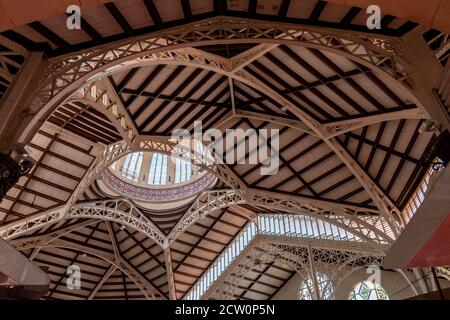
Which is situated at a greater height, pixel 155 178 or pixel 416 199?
pixel 155 178

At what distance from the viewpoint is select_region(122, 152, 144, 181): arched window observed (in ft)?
104

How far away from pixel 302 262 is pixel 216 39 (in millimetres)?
19114

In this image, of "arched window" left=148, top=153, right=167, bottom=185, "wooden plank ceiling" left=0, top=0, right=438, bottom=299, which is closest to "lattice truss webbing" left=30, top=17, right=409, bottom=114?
"wooden plank ceiling" left=0, top=0, right=438, bottom=299

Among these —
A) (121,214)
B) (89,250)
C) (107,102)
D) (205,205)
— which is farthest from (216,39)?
(89,250)

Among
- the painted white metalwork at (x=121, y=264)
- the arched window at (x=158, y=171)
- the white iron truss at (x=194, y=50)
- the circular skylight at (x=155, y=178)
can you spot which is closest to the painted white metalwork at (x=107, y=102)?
the white iron truss at (x=194, y=50)

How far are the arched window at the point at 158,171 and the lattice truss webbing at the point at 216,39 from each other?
795 inches

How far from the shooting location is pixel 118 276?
34094 millimetres

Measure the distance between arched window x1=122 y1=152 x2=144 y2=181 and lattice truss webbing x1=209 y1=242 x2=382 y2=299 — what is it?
36.6 feet

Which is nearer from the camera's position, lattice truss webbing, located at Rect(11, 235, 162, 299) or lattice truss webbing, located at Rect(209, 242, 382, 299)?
lattice truss webbing, located at Rect(209, 242, 382, 299)

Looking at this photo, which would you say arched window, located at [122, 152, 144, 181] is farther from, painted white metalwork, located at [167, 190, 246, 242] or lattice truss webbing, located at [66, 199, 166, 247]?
painted white metalwork, located at [167, 190, 246, 242]

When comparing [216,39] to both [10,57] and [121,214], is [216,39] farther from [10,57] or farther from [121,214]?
[121,214]

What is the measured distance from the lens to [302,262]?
26938 mm

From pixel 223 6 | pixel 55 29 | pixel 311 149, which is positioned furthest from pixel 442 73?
pixel 311 149

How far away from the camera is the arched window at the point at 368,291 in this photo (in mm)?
26984
